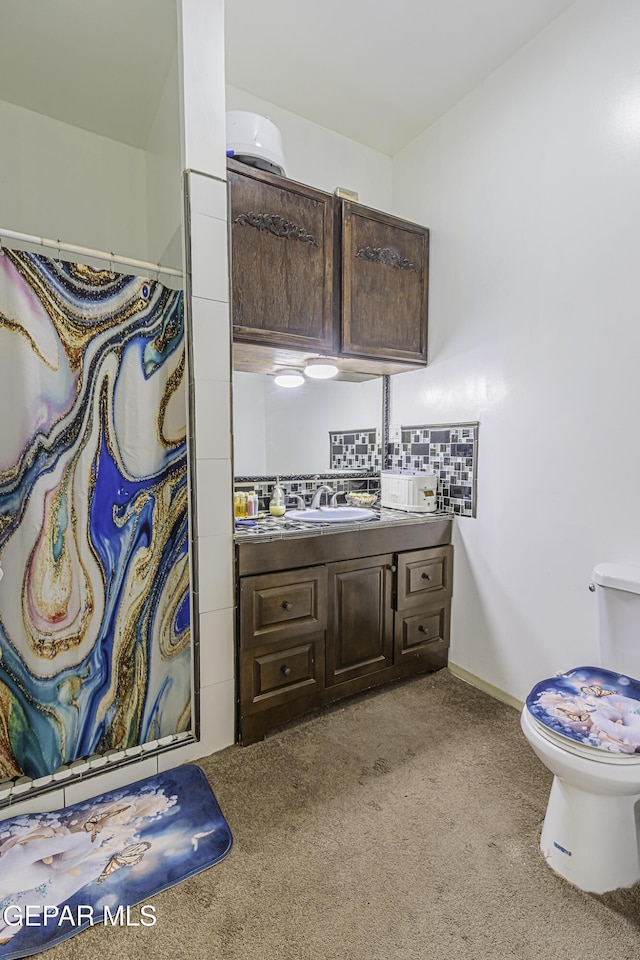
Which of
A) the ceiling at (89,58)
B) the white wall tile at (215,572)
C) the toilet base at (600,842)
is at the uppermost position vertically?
the ceiling at (89,58)

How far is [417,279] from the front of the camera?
2350mm

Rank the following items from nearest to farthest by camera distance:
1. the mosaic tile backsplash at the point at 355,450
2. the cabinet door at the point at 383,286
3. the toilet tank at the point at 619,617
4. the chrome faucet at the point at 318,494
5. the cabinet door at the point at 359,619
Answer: the toilet tank at the point at 619,617 < the cabinet door at the point at 359,619 < the cabinet door at the point at 383,286 < the chrome faucet at the point at 318,494 < the mosaic tile backsplash at the point at 355,450

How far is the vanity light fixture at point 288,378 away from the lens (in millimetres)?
2303

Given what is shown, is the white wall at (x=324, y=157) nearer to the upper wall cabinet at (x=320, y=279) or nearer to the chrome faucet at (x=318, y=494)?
the upper wall cabinet at (x=320, y=279)

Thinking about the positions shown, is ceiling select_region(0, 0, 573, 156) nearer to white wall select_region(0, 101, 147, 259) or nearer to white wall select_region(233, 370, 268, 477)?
white wall select_region(0, 101, 147, 259)

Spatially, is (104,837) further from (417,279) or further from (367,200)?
(367,200)

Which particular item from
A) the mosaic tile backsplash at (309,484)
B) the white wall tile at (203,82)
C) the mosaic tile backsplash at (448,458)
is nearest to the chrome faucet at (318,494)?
the mosaic tile backsplash at (309,484)

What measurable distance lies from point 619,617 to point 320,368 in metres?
1.59

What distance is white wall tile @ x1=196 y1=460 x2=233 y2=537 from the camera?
1667 millimetres

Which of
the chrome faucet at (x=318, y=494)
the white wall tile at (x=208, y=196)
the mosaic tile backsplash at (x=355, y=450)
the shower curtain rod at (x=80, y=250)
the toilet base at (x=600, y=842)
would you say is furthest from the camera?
the mosaic tile backsplash at (x=355, y=450)

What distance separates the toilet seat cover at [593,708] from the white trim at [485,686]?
693 millimetres

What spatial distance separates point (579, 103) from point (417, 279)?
88cm

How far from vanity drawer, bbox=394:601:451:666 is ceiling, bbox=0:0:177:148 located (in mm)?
2607

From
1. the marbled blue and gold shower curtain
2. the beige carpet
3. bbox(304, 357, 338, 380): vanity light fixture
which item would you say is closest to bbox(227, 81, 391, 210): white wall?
bbox(304, 357, 338, 380): vanity light fixture
